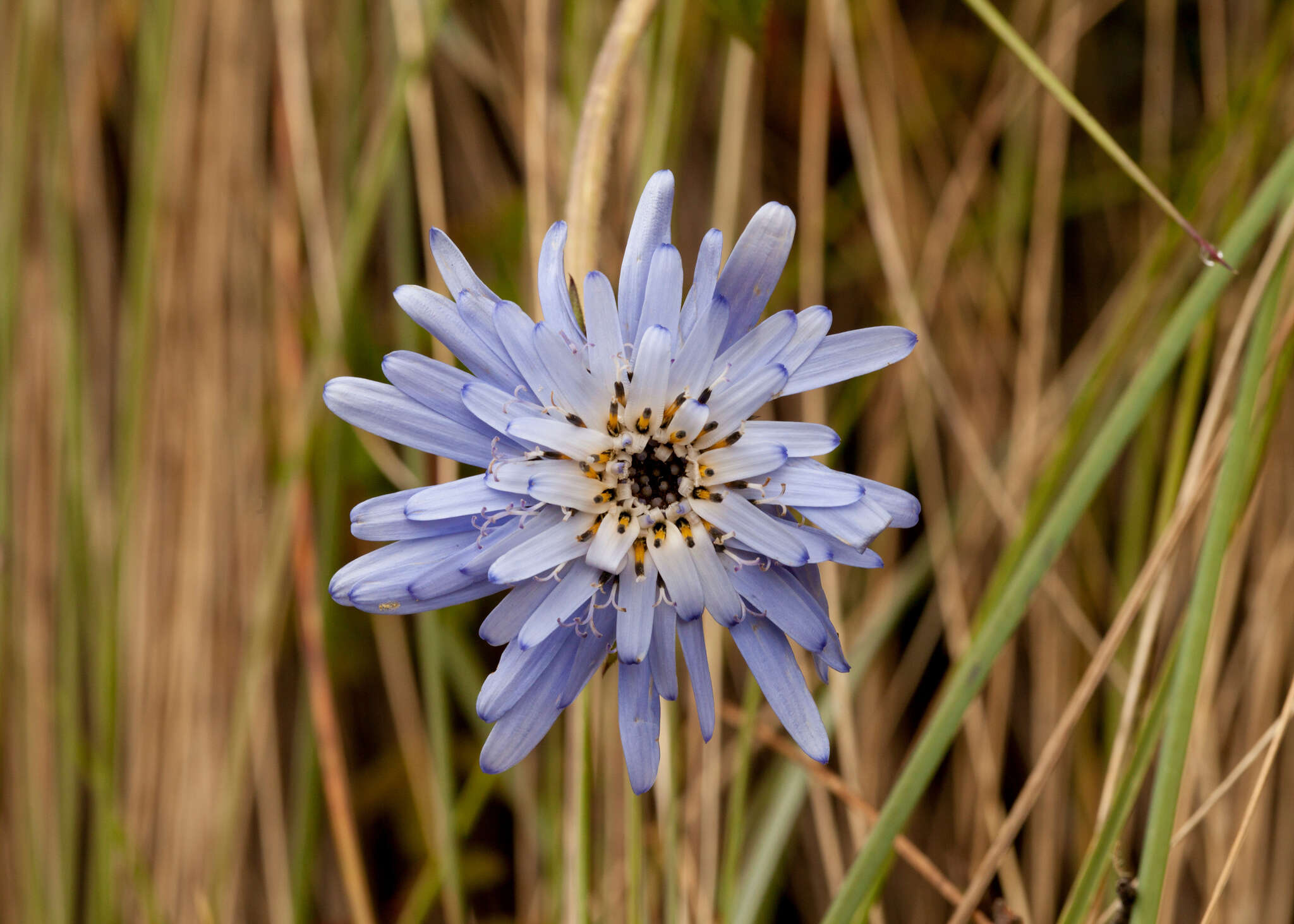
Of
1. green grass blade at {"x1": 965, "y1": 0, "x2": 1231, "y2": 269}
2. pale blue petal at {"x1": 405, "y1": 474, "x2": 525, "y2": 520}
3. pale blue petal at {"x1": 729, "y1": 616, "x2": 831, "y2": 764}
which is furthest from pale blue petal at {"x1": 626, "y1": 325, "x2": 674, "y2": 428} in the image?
green grass blade at {"x1": 965, "y1": 0, "x2": 1231, "y2": 269}

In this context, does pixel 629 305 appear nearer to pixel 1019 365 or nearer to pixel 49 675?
pixel 1019 365

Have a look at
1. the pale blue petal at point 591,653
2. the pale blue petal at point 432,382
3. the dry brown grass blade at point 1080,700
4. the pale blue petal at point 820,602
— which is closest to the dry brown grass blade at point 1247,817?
the dry brown grass blade at point 1080,700

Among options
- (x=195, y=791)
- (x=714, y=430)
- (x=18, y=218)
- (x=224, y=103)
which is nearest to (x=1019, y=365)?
(x=714, y=430)

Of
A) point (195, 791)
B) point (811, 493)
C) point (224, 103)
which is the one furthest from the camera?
point (224, 103)

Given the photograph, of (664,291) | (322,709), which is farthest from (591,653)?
(322,709)

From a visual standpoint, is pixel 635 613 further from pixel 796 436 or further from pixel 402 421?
pixel 402 421

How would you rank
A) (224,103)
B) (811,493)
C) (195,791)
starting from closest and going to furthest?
(811,493)
(195,791)
(224,103)
